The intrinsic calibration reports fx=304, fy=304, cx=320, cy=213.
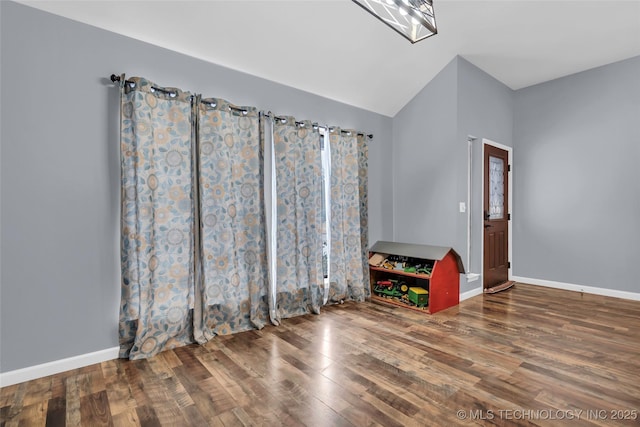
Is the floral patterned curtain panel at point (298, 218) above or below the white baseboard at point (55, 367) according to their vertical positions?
above

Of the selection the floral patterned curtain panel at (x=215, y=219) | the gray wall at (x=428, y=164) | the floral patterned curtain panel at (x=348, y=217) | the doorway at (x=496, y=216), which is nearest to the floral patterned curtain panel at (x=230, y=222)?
the floral patterned curtain panel at (x=215, y=219)

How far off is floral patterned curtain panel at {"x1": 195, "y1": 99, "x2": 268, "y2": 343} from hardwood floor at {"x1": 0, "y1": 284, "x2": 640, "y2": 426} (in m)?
0.23

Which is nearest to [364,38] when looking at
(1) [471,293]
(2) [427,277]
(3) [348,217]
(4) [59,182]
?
(3) [348,217]

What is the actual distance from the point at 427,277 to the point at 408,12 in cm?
261

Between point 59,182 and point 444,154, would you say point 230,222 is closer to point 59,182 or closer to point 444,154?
point 59,182

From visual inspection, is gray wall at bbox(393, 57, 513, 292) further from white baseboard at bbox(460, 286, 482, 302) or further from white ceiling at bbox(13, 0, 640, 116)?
white ceiling at bbox(13, 0, 640, 116)

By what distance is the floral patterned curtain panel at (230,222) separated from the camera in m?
2.73

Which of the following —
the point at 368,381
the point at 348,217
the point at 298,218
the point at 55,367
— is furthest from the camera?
the point at 348,217

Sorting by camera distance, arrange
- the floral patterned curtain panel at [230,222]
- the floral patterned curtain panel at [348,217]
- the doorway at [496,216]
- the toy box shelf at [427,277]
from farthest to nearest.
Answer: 1. the doorway at [496,216]
2. the floral patterned curtain panel at [348,217]
3. the toy box shelf at [427,277]
4. the floral patterned curtain panel at [230,222]

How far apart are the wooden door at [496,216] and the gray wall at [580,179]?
23 centimetres

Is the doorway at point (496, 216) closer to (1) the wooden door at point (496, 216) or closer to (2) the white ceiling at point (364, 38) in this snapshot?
(1) the wooden door at point (496, 216)

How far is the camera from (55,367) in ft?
7.04

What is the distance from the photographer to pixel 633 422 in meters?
1.61

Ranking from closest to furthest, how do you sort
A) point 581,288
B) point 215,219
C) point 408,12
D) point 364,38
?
point 408,12 → point 215,219 → point 364,38 → point 581,288
